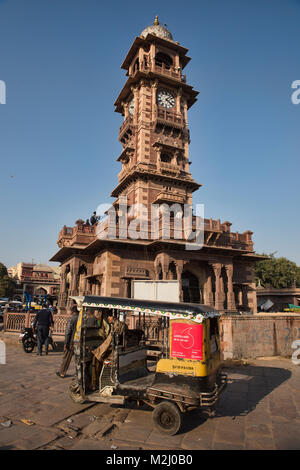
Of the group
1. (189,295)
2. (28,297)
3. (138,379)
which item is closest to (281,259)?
(189,295)

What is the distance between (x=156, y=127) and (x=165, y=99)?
3.76m

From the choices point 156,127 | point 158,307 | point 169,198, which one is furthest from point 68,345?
point 156,127

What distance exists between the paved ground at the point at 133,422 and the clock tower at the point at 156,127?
52.3 feet

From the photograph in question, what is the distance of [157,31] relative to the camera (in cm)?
2975

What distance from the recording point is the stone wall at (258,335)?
10914 millimetres

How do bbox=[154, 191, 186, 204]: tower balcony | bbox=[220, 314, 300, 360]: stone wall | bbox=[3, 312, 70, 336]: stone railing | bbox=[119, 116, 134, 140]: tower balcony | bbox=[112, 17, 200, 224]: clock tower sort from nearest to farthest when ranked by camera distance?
bbox=[220, 314, 300, 360]: stone wall < bbox=[3, 312, 70, 336]: stone railing < bbox=[154, 191, 186, 204]: tower balcony < bbox=[112, 17, 200, 224]: clock tower < bbox=[119, 116, 134, 140]: tower balcony

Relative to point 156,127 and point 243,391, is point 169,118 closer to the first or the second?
point 156,127

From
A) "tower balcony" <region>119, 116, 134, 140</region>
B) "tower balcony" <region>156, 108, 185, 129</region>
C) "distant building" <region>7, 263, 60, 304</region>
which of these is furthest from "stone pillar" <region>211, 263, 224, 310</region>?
"distant building" <region>7, 263, 60, 304</region>

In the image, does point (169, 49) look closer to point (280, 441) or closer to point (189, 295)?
point (189, 295)

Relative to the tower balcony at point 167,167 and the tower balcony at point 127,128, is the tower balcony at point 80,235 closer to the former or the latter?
the tower balcony at point 167,167

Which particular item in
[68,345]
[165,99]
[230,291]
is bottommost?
[68,345]

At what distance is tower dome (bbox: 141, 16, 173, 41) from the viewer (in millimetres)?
29609

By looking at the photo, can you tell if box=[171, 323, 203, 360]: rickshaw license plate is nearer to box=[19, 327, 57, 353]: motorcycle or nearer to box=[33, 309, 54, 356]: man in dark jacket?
box=[33, 309, 54, 356]: man in dark jacket

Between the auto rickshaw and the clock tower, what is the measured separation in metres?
16.2
